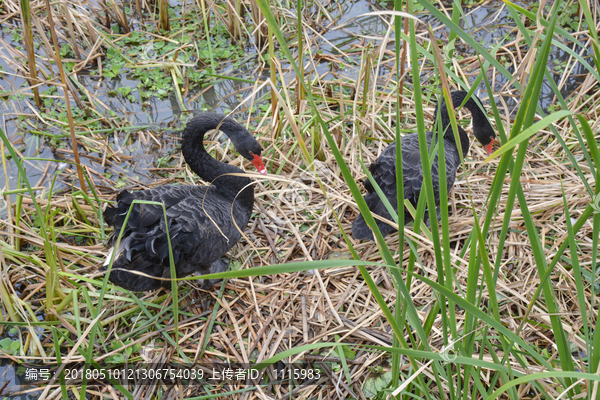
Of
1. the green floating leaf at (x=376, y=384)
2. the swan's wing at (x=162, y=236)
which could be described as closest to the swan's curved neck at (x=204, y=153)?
the swan's wing at (x=162, y=236)

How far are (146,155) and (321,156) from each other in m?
1.37

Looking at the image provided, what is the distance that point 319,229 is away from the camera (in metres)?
2.93

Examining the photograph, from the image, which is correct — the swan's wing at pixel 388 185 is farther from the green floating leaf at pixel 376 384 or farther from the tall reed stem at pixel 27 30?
the tall reed stem at pixel 27 30

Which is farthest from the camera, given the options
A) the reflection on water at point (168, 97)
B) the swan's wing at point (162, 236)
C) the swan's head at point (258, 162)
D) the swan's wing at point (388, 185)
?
the reflection on water at point (168, 97)

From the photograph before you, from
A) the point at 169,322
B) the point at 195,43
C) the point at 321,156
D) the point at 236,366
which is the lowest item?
the point at 236,366

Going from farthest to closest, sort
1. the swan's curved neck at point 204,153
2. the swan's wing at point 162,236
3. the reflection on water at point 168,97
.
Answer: the reflection on water at point 168,97, the swan's curved neck at point 204,153, the swan's wing at point 162,236

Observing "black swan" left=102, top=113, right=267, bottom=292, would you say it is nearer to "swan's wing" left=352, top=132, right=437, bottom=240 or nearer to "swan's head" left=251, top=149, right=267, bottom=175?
"swan's head" left=251, top=149, right=267, bottom=175

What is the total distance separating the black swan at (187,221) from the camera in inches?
89.9

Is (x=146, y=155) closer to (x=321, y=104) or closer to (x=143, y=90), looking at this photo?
(x=143, y=90)

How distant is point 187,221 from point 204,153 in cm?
66

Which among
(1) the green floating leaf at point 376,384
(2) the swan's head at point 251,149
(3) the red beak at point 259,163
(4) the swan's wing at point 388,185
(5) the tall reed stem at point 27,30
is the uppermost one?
(5) the tall reed stem at point 27,30

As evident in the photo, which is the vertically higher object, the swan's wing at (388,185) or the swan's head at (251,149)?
the swan's head at (251,149)

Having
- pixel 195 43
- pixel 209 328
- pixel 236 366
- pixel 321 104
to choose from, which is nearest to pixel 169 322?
pixel 209 328

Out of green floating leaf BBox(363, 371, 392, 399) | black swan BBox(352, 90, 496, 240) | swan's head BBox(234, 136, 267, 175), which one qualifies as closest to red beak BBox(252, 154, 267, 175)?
swan's head BBox(234, 136, 267, 175)
